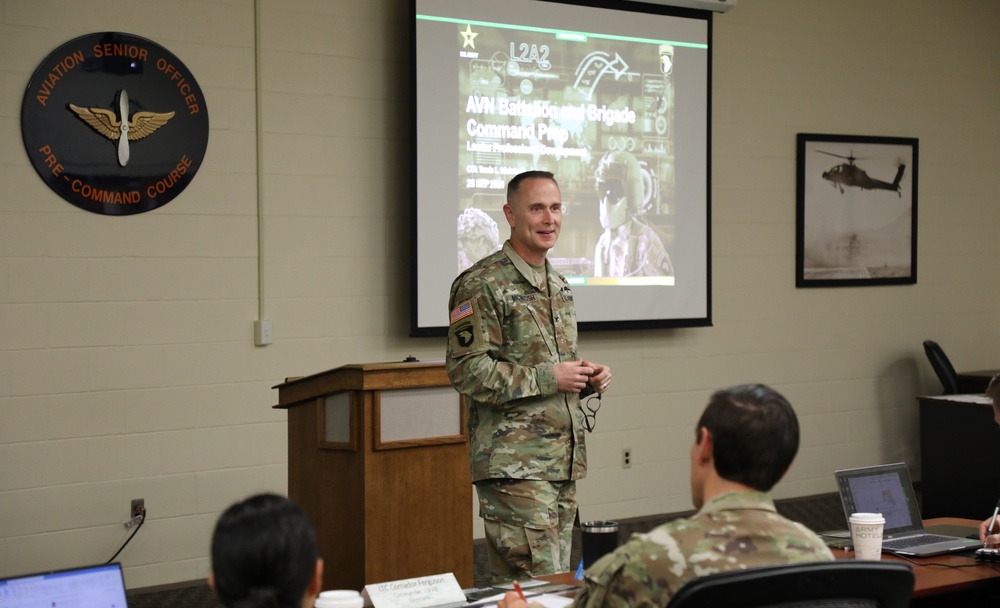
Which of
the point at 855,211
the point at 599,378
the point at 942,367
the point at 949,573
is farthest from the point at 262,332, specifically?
the point at 942,367

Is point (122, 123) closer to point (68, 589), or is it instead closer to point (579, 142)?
point (579, 142)

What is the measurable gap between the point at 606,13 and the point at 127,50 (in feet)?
8.06

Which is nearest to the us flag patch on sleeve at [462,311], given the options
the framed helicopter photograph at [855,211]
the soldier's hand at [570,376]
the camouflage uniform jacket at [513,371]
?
the camouflage uniform jacket at [513,371]

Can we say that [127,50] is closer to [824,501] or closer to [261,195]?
[261,195]

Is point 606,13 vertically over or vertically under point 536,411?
over

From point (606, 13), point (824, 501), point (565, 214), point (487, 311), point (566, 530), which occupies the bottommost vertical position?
point (824, 501)

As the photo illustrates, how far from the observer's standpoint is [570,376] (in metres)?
2.96

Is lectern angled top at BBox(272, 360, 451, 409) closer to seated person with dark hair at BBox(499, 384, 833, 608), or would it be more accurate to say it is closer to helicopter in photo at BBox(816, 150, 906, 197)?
seated person with dark hair at BBox(499, 384, 833, 608)

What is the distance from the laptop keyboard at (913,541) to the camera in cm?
270

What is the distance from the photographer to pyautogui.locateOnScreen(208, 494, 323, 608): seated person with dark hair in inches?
52.0

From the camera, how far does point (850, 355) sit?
6.52 m

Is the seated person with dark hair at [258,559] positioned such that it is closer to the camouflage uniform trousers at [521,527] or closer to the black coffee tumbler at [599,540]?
the black coffee tumbler at [599,540]

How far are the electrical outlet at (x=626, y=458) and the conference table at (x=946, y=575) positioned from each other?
10.2 feet

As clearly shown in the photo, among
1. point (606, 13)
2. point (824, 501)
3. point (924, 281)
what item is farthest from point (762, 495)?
point (924, 281)
